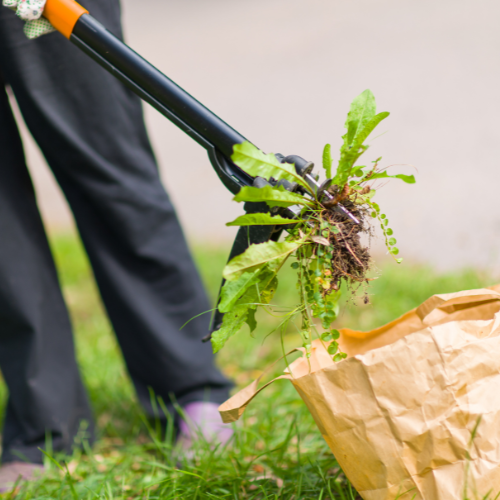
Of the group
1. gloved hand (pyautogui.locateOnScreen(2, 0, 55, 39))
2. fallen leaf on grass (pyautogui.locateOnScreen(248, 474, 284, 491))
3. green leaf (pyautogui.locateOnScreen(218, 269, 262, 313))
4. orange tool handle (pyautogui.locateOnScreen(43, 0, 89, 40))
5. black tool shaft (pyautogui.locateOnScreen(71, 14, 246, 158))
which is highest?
gloved hand (pyautogui.locateOnScreen(2, 0, 55, 39))

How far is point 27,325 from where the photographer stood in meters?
1.17

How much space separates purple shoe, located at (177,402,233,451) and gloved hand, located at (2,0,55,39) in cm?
95

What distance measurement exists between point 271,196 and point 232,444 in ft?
2.31

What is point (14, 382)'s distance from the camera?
121 centimetres

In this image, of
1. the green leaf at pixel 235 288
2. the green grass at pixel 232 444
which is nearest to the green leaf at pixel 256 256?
the green leaf at pixel 235 288

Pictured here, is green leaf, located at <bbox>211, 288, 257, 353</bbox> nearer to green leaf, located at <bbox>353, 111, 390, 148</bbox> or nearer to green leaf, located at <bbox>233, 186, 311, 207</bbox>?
green leaf, located at <bbox>233, 186, 311, 207</bbox>

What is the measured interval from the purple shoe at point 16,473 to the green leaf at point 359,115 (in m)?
1.05

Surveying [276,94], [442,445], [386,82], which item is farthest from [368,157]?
[442,445]

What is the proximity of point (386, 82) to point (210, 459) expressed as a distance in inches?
134

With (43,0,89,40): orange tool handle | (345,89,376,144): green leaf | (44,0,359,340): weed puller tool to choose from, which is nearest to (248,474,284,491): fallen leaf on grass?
(44,0,359,340): weed puller tool

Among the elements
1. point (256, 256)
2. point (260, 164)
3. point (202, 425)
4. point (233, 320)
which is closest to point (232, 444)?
point (202, 425)

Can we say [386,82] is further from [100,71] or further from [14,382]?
[14,382]

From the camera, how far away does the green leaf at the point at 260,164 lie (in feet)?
2.18

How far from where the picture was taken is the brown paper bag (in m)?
0.65
